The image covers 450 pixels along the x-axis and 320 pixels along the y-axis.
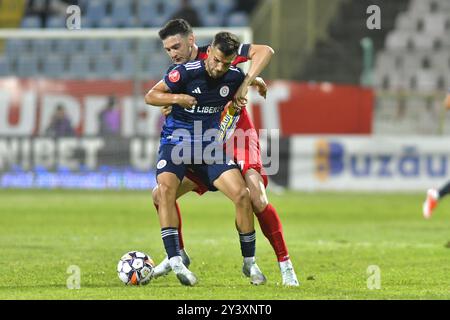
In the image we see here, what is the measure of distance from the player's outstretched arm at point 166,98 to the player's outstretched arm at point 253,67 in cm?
39

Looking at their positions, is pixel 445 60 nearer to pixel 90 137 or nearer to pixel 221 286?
pixel 90 137

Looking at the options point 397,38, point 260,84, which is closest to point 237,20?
point 397,38

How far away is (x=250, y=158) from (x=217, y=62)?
90cm

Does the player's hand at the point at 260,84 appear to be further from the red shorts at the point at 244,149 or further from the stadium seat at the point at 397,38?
the stadium seat at the point at 397,38

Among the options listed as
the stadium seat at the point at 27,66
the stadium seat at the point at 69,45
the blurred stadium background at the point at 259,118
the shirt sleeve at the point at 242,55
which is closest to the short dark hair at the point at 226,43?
the shirt sleeve at the point at 242,55

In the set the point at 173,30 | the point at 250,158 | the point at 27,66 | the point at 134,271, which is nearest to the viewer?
the point at 134,271

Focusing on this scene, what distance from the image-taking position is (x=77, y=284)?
343 inches

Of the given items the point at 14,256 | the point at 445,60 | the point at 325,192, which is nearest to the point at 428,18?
the point at 445,60

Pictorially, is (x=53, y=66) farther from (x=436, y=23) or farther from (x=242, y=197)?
(x=242, y=197)

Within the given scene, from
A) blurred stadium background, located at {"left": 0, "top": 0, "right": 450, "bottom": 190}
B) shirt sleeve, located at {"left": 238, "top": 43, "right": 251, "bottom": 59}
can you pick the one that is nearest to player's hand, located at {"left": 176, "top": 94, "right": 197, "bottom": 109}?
shirt sleeve, located at {"left": 238, "top": 43, "right": 251, "bottom": 59}

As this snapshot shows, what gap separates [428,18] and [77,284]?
2049 centimetres

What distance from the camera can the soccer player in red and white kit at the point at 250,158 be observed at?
892 cm

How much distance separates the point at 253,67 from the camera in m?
9.20

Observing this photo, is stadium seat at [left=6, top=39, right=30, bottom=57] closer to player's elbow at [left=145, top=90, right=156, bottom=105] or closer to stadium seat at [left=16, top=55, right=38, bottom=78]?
stadium seat at [left=16, top=55, right=38, bottom=78]
